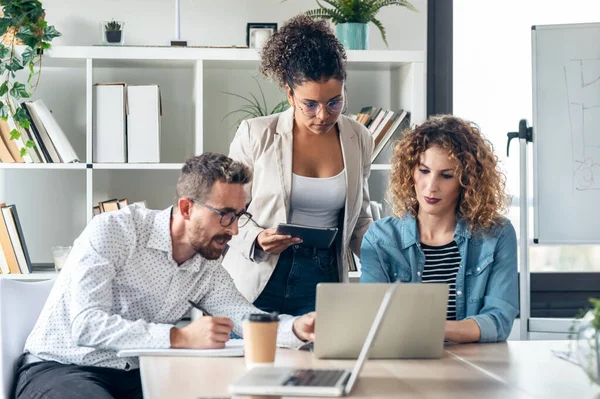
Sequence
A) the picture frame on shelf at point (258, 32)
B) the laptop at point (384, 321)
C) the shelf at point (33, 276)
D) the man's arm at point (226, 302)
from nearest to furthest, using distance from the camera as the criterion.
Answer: the laptop at point (384, 321) < the man's arm at point (226, 302) < the shelf at point (33, 276) < the picture frame on shelf at point (258, 32)

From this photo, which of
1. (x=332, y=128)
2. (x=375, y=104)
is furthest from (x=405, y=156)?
(x=375, y=104)

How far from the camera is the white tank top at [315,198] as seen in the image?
2.34m

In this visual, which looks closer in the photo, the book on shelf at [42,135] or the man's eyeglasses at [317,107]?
the man's eyeglasses at [317,107]

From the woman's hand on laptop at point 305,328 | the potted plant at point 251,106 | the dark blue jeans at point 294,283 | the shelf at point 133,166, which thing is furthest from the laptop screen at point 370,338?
the potted plant at point 251,106

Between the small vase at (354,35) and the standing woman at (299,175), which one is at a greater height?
the small vase at (354,35)

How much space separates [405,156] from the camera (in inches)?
88.4

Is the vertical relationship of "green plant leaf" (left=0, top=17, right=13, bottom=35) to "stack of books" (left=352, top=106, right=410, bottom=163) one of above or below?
above

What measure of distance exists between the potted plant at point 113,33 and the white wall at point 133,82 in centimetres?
→ 19

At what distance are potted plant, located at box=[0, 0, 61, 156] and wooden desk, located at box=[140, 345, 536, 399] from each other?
64.4 inches

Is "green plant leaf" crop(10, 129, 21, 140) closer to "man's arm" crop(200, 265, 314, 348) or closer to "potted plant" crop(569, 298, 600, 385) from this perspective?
"man's arm" crop(200, 265, 314, 348)

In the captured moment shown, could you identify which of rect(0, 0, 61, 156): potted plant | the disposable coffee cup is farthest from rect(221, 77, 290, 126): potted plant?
the disposable coffee cup

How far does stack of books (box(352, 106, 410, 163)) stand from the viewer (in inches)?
128

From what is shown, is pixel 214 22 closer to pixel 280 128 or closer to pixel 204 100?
pixel 204 100

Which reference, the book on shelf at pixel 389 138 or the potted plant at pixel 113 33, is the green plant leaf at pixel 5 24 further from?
the book on shelf at pixel 389 138
